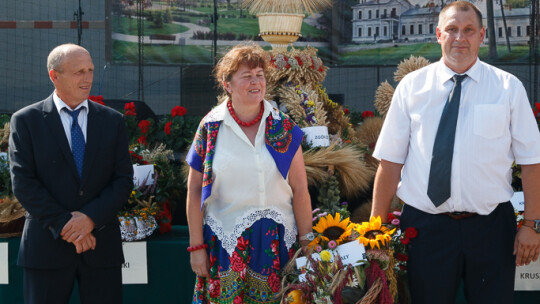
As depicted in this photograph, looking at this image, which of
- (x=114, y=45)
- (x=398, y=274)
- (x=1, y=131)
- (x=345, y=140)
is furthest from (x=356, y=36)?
(x=398, y=274)

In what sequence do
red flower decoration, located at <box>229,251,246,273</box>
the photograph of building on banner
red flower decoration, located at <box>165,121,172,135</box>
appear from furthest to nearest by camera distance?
the photograph of building on banner < red flower decoration, located at <box>165,121,172,135</box> < red flower decoration, located at <box>229,251,246,273</box>

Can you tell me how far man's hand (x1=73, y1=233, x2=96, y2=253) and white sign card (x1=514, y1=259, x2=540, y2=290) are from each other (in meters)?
1.88

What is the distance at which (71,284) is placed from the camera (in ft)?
8.58

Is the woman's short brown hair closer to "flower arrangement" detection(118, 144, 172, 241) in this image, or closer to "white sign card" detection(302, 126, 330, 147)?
"white sign card" detection(302, 126, 330, 147)

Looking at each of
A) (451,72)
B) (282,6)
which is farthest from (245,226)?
(282,6)

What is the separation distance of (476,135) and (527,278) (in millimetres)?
1040

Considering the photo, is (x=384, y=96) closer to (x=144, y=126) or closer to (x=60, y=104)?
(x=144, y=126)

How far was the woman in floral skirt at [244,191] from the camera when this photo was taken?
2471mm

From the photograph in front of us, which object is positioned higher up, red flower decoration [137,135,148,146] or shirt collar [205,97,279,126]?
shirt collar [205,97,279,126]

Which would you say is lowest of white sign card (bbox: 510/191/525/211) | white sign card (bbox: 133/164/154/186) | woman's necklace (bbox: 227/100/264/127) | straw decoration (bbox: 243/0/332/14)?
white sign card (bbox: 510/191/525/211)

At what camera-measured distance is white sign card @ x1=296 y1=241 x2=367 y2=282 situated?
93.5 inches

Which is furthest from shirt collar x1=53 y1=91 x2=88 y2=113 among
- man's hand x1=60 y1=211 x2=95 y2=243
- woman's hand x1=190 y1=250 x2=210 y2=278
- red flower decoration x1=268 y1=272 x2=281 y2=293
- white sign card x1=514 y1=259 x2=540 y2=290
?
white sign card x1=514 y1=259 x2=540 y2=290

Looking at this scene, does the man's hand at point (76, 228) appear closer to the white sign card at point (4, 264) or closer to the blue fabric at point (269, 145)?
the blue fabric at point (269, 145)

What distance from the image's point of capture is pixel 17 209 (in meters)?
3.17
